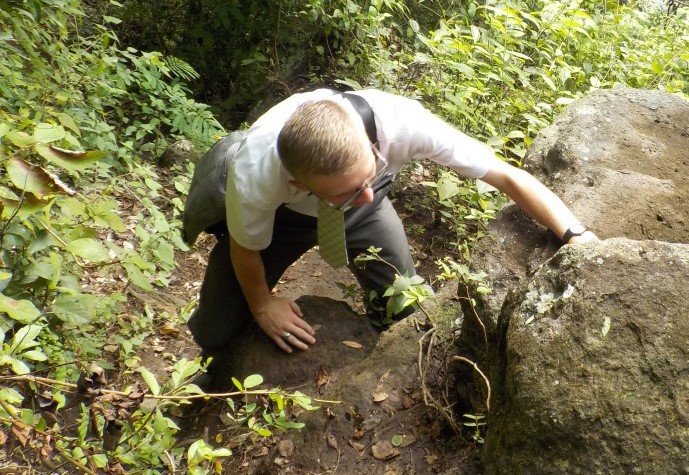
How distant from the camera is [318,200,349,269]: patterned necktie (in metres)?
2.91

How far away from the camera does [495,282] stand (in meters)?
2.80

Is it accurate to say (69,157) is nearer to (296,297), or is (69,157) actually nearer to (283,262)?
(283,262)

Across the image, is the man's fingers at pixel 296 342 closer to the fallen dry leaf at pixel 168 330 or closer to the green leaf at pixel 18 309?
the fallen dry leaf at pixel 168 330

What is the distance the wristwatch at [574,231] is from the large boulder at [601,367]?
0.47 metres

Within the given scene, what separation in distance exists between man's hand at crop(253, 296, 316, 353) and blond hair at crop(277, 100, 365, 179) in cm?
102

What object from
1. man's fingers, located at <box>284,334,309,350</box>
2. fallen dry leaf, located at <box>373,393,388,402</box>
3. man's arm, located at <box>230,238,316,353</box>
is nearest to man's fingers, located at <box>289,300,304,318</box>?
man's arm, located at <box>230,238,316,353</box>

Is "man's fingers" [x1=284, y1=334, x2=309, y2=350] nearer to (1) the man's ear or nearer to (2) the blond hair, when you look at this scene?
(1) the man's ear

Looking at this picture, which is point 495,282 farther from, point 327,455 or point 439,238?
point 439,238

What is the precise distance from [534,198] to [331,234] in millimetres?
876

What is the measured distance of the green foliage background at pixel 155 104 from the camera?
2.39m

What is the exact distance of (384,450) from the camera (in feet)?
9.04


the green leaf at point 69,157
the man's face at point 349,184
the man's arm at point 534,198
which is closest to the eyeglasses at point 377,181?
the man's face at point 349,184

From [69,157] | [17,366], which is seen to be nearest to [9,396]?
[17,366]

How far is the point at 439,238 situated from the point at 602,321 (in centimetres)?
305
